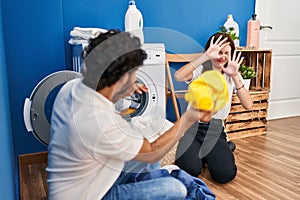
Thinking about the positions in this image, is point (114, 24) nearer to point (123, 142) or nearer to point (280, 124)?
point (123, 142)

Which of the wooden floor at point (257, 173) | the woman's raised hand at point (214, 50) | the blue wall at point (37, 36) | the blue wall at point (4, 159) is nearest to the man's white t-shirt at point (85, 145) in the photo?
the blue wall at point (4, 159)

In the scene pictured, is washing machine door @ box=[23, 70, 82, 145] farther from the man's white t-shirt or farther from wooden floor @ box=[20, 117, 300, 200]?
the man's white t-shirt

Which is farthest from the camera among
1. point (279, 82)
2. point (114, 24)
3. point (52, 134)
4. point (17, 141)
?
point (279, 82)

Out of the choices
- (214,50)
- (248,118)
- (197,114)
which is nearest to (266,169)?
(248,118)

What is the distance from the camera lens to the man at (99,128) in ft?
2.59

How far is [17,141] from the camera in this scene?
2.01 metres

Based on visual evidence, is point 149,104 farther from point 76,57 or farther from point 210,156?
point 76,57

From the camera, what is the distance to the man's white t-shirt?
0.81m

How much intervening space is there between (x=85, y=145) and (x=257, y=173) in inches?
53.7

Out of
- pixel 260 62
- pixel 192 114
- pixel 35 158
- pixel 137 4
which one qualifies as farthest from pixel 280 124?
pixel 192 114

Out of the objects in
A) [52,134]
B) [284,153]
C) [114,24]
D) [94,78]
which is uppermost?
[114,24]

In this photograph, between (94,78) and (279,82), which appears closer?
(94,78)

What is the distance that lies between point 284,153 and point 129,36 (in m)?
1.80

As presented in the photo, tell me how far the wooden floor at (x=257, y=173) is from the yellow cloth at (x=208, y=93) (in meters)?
0.98
